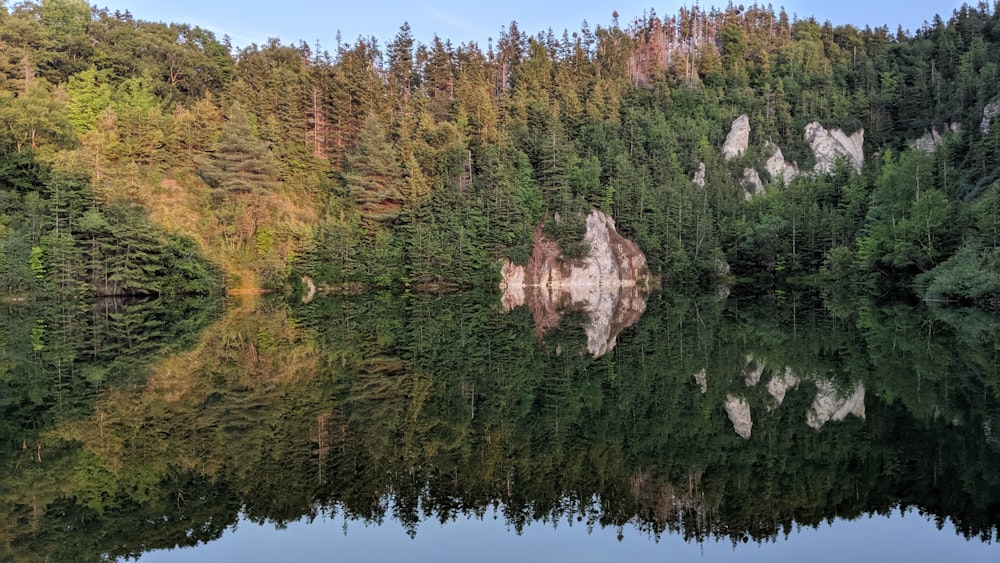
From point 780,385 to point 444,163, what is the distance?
198ft

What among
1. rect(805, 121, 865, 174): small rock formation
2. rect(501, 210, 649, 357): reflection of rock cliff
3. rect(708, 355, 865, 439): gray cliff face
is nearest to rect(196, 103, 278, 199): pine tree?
rect(501, 210, 649, 357): reflection of rock cliff

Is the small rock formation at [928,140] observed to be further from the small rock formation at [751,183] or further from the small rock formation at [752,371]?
the small rock formation at [752,371]

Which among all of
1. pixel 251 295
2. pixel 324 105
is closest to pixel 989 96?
pixel 324 105

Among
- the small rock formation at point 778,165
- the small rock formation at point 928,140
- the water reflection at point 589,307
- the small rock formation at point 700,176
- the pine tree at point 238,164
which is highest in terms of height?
the small rock formation at point 928,140

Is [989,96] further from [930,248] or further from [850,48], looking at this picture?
[930,248]

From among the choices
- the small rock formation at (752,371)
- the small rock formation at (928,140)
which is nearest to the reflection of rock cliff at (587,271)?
the small rock formation at (752,371)

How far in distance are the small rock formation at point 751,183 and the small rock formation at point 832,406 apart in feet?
266

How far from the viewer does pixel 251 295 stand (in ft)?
192

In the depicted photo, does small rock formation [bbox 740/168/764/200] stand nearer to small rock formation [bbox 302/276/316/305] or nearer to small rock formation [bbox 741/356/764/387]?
small rock formation [bbox 302/276/316/305]

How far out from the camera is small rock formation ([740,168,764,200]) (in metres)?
91.4

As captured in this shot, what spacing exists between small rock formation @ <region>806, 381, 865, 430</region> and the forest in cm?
2734

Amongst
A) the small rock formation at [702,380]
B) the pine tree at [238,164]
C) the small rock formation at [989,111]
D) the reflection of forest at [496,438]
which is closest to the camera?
the reflection of forest at [496,438]

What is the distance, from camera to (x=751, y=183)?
92.2 meters

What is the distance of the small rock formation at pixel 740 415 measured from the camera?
41.5 feet
